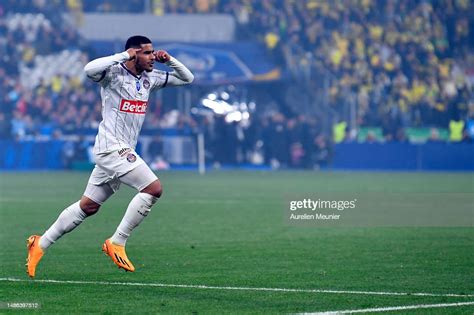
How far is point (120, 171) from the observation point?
36.6 feet

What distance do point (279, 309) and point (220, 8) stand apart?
34929 mm

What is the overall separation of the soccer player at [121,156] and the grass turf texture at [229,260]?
1.31 feet

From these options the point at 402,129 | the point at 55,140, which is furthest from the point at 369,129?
the point at 55,140

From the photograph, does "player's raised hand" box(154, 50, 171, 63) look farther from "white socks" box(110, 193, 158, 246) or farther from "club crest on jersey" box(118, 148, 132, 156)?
"white socks" box(110, 193, 158, 246)

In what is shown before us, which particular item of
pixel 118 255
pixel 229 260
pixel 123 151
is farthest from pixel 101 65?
pixel 229 260

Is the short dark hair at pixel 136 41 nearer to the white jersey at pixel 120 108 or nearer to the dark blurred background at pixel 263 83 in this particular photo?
the white jersey at pixel 120 108

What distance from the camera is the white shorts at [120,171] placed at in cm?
1117

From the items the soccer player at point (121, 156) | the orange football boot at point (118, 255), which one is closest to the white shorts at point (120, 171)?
the soccer player at point (121, 156)

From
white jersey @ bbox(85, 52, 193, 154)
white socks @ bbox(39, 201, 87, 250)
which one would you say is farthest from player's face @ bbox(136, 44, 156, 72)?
white socks @ bbox(39, 201, 87, 250)

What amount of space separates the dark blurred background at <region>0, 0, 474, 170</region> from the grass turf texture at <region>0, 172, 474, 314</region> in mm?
15862

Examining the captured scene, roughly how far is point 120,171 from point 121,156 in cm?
14

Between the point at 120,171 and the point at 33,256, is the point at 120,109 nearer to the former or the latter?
the point at 120,171

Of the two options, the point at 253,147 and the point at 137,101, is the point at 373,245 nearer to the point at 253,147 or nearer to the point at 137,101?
the point at 137,101

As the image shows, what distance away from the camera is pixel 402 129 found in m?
39.6
